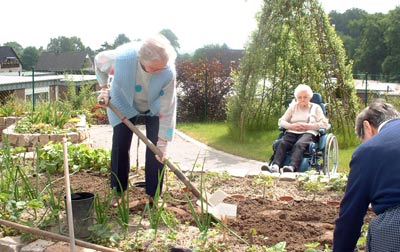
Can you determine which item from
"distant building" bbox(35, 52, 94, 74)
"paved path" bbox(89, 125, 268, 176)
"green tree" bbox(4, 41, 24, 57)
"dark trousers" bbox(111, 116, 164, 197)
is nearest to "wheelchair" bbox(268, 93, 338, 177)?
"paved path" bbox(89, 125, 268, 176)

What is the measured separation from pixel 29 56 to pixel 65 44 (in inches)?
193

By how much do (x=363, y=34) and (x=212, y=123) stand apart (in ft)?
100

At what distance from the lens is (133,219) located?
314 centimetres

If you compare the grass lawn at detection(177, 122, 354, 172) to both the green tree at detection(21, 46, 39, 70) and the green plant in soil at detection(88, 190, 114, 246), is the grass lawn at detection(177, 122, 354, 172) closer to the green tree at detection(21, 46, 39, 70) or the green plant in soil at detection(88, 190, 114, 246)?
the green plant in soil at detection(88, 190, 114, 246)

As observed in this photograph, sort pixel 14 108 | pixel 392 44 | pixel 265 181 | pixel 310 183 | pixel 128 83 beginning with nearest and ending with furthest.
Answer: pixel 128 83 → pixel 310 183 → pixel 265 181 → pixel 14 108 → pixel 392 44

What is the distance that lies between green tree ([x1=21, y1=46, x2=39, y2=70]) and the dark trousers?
5518cm

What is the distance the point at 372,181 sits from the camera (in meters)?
1.92

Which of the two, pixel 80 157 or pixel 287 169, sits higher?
pixel 80 157

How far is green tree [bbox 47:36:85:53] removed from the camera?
58844 mm

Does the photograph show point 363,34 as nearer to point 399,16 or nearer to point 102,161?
point 399,16

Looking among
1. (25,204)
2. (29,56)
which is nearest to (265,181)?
(25,204)

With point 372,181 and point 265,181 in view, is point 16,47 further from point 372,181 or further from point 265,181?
point 372,181

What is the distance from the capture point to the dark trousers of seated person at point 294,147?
207 inches

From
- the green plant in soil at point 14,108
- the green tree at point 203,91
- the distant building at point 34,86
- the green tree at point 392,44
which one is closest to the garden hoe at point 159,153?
the green plant in soil at point 14,108
